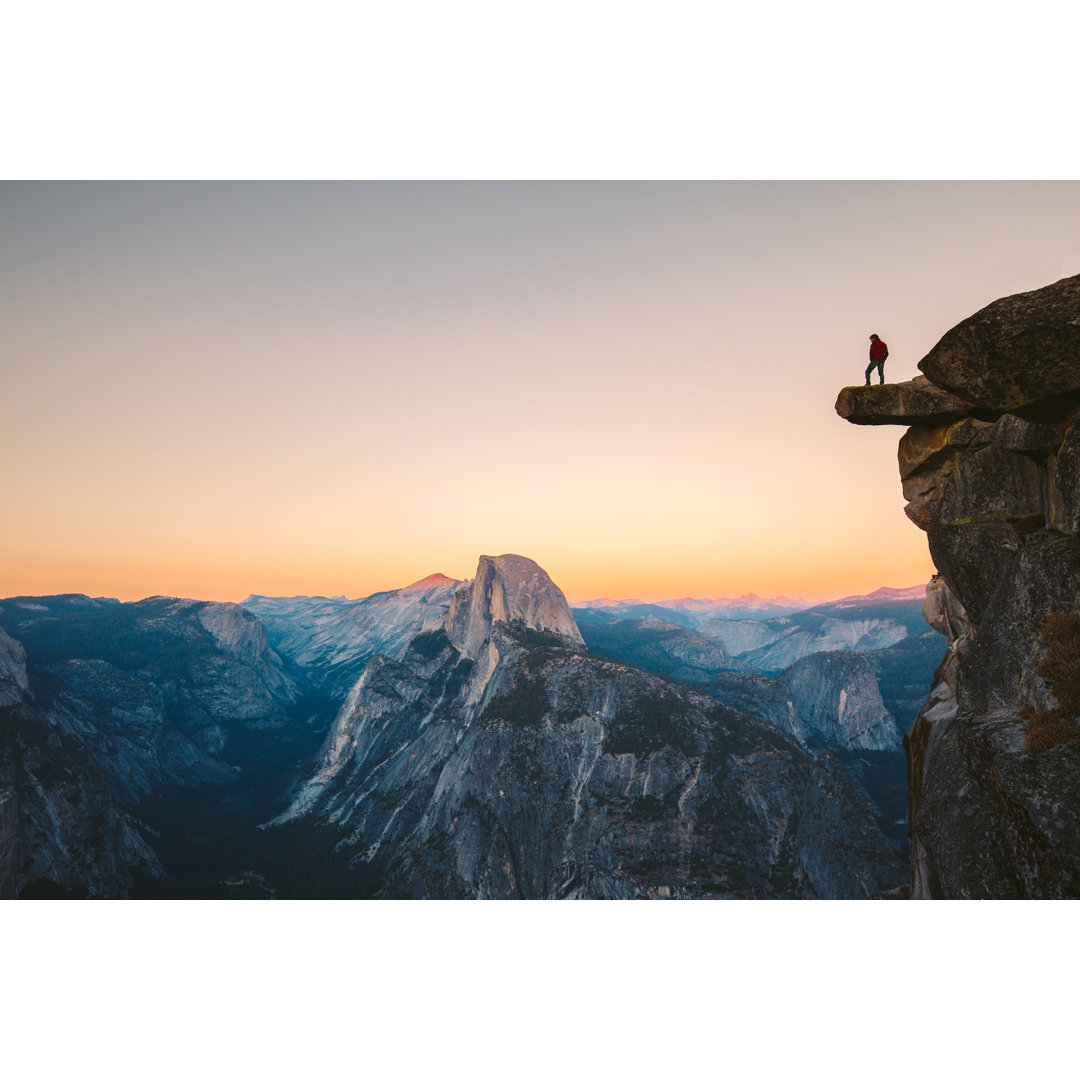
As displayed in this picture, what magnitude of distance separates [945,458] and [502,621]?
157 m

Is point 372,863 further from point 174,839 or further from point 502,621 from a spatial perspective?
point 502,621

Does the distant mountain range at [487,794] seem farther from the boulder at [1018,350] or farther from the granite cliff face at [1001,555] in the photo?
the boulder at [1018,350]

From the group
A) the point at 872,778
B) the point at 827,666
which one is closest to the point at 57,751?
the point at 872,778

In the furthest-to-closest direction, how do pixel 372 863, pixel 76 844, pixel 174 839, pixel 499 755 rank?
pixel 174 839 < pixel 372 863 < pixel 499 755 < pixel 76 844

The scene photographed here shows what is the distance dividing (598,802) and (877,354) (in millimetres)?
94242

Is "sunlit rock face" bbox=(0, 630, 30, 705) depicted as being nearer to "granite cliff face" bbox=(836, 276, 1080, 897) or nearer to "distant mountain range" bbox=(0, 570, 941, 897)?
"distant mountain range" bbox=(0, 570, 941, 897)

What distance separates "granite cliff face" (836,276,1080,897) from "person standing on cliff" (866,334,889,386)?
822 mm

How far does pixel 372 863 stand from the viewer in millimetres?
117000

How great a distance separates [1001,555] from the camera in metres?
17.5

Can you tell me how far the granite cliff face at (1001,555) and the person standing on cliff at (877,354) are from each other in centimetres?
82

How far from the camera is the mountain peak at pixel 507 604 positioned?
579ft

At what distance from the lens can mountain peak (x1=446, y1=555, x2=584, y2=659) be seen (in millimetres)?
176625

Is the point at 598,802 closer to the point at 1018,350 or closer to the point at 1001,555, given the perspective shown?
the point at 1001,555

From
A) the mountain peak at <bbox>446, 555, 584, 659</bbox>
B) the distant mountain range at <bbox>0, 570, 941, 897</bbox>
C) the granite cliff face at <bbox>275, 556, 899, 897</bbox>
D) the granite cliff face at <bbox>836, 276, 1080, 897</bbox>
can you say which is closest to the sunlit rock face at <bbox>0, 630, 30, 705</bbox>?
the distant mountain range at <bbox>0, 570, 941, 897</bbox>
